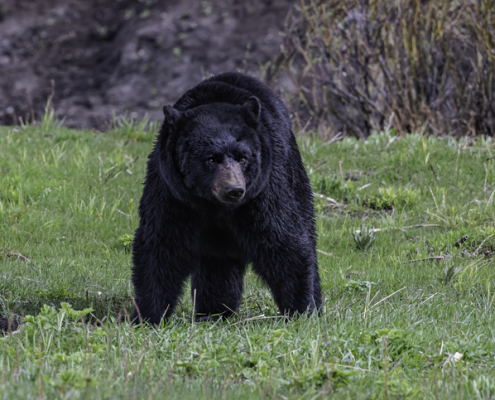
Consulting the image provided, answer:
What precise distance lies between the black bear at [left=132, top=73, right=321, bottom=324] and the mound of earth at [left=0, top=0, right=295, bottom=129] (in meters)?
8.48

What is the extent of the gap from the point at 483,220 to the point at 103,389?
Result: 440 cm

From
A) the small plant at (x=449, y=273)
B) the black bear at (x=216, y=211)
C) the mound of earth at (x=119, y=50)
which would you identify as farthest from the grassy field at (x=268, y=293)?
the mound of earth at (x=119, y=50)

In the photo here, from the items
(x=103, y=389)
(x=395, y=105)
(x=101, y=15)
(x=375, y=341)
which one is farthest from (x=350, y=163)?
(x=101, y=15)

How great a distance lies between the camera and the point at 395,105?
8.87 m

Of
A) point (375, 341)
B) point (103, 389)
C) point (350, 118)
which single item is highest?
point (103, 389)

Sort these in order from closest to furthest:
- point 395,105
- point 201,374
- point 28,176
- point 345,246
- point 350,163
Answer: point 201,374, point 345,246, point 28,176, point 350,163, point 395,105

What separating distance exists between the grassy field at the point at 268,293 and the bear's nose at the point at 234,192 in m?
0.71

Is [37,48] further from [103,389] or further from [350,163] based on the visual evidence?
[103,389]

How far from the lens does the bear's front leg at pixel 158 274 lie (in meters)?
3.65

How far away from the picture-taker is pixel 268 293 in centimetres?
466

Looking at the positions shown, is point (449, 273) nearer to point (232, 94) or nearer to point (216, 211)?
point (216, 211)

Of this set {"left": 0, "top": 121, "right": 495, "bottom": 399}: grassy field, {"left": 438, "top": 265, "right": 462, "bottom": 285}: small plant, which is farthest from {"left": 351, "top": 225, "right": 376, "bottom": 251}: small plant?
{"left": 438, "top": 265, "right": 462, "bottom": 285}: small plant

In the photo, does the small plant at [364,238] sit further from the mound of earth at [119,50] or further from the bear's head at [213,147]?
the mound of earth at [119,50]

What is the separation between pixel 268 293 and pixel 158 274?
125 centimetres
